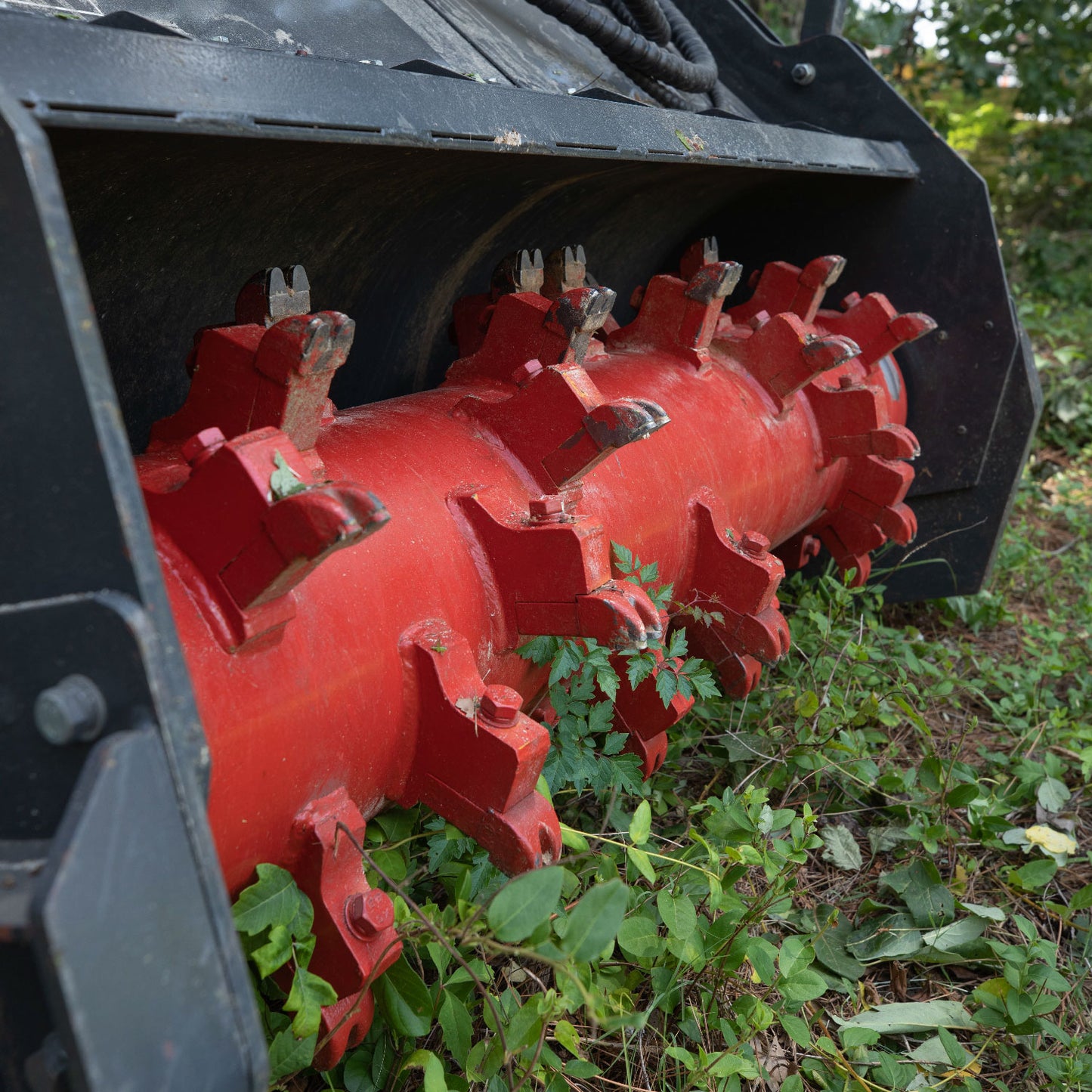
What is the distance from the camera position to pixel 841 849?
209 centimetres

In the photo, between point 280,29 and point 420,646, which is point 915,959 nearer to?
point 420,646

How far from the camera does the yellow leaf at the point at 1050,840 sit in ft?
7.02

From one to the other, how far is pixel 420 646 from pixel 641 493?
0.61 meters

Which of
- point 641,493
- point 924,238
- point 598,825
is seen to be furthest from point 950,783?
point 924,238

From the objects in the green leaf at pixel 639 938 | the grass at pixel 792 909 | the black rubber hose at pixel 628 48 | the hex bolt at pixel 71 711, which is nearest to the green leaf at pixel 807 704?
the grass at pixel 792 909

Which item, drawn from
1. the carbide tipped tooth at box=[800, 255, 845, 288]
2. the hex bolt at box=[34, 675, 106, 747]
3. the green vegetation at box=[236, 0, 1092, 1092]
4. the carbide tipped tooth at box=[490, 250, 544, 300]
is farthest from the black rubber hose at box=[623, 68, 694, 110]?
the hex bolt at box=[34, 675, 106, 747]

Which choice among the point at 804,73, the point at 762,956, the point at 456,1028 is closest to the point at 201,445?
the point at 456,1028

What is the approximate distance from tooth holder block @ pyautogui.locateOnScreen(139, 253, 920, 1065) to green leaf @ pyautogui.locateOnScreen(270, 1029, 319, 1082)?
49 mm

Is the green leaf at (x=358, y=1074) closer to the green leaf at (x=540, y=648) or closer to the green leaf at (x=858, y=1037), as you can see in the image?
the green leaf at (x=540, y=648)

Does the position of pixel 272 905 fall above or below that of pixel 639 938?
above

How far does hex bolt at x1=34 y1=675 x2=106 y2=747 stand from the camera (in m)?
0.81

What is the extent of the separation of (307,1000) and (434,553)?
0.55 m

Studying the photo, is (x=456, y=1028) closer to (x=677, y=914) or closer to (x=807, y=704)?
(x=677, y=914)

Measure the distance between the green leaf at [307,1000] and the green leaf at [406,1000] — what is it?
0.15 metres
